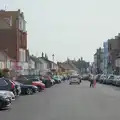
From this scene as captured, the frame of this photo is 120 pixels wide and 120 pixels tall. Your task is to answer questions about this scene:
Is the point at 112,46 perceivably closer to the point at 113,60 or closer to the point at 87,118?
the point at 113,60

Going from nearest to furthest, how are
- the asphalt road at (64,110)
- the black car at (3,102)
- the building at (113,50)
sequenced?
the asphalt road at (64,110) → the black car at (3,102) → the building at (113,50)

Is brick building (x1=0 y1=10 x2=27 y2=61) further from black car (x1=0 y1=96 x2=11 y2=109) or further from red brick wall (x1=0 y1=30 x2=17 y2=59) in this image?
black car (x1=0 y1=96 x2=11 y2=109)

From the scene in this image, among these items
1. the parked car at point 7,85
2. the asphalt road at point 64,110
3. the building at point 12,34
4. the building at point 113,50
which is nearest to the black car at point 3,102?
the asphalt road at point 64,110

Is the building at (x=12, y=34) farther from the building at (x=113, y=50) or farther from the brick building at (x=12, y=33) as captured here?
the building at (x=113, y=50)

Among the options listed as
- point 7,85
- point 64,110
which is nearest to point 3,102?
point 64,110

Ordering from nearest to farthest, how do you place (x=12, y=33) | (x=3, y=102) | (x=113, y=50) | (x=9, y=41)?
(x=3, y=102) → (x=12, y=33) → (x=9, y=41) → (x=113, y=50)

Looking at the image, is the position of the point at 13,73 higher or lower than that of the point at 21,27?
lower

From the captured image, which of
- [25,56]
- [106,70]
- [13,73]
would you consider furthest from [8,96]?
[106,70]

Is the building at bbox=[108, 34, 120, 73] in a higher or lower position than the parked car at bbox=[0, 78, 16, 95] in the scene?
higher

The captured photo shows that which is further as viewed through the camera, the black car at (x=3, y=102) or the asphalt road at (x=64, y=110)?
the black car at (x=3, y=102)

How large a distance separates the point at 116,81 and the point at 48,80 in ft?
31.3

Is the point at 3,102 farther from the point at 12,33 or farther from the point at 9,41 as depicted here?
the point at 9,41

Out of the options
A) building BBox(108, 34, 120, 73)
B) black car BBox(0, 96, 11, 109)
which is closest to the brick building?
building BBox(108, 34, 120, 73)

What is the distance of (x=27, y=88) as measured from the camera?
39688 mm
